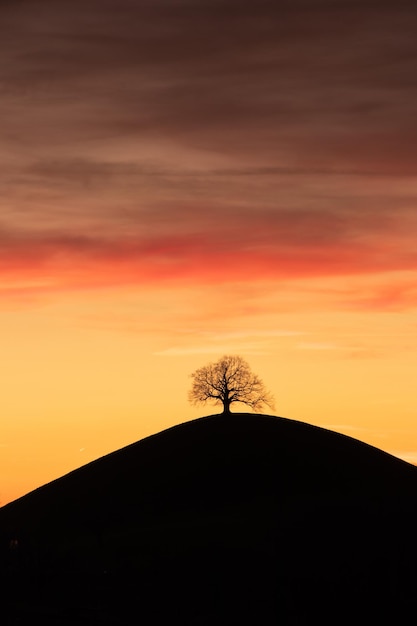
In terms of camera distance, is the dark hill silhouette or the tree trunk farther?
the tree trunk

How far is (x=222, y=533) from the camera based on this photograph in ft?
289

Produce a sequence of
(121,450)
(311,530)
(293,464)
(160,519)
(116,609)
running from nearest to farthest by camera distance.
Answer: (116,609) < (311,530) < (160,519) < (293,464) < (121,450)

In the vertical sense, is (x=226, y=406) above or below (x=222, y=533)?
above

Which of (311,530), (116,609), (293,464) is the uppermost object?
(293,464)

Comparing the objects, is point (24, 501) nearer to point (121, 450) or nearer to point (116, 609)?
point (121, 450)

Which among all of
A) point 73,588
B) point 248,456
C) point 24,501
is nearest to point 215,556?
point 73,588

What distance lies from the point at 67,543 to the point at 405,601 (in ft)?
106

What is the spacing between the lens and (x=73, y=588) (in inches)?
2879

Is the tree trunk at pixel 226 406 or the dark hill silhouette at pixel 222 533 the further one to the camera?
the tree trunk at pixel 226 406

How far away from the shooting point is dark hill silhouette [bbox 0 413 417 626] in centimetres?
7050

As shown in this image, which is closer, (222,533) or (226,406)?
(222,533)

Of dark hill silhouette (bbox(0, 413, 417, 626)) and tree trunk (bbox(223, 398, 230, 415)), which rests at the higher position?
tree trunk (bbox(223, 398, 230, 415))

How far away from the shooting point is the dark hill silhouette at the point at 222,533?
231 ft

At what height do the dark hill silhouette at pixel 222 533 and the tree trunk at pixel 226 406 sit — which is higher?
the tree trunk at pixel 226 406
